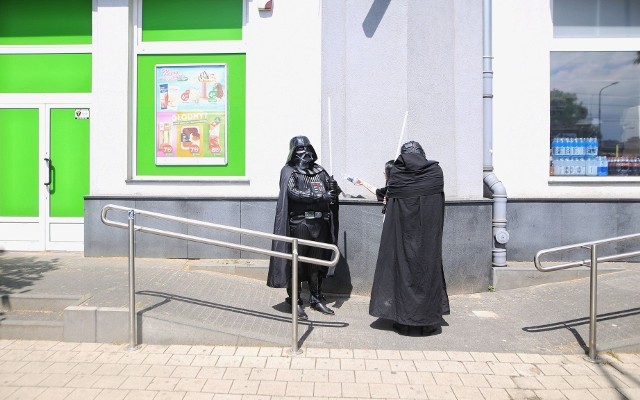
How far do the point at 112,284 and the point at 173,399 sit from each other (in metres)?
2.56

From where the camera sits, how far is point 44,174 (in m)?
8.34

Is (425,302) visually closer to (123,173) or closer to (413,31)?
(413,31)

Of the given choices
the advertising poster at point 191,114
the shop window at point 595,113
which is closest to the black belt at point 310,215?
the advertising poster at point 191,114

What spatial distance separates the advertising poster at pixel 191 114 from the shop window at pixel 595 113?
4.93m

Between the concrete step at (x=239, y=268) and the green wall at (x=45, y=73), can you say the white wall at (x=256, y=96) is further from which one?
the concrete step at (x=239, y=268)

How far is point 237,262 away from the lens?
764 cm

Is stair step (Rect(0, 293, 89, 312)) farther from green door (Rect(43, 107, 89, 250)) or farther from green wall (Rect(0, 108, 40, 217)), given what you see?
green wall (Rect(0, 108, 40, 217))

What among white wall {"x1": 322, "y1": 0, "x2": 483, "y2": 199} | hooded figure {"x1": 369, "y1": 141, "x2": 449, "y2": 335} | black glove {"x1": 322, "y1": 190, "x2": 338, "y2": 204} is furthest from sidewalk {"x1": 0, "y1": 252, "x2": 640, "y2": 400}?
white wall {"x1": 322, "y1": 0, "x2": 483, "y2": 199}

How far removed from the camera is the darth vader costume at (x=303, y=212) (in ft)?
18.7

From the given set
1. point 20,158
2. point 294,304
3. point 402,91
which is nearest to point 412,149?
point 402,91

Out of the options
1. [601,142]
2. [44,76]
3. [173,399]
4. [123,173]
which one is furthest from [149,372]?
[601,142]

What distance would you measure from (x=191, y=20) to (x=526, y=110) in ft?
16.8

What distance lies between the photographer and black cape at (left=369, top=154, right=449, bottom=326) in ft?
17.7

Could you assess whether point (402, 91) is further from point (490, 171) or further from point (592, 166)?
point (592, 166)
